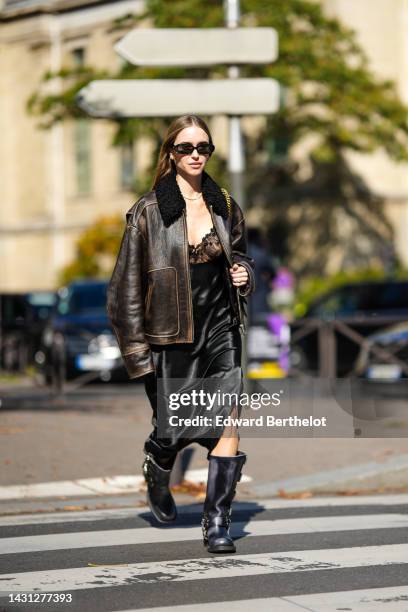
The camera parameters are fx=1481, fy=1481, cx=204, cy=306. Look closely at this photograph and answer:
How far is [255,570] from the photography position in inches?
258

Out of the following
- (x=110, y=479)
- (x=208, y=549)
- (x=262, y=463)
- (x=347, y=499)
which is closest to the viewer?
(x=208, y=549)

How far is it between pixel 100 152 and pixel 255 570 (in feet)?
148

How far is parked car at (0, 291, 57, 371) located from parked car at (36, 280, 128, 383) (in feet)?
3.71

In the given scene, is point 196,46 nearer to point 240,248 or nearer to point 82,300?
point 240,248

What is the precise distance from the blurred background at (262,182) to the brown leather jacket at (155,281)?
1002 centimetres

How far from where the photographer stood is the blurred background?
20094 millimetres

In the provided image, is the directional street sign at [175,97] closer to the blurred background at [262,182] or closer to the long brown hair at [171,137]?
the long brown hair at [171,137]

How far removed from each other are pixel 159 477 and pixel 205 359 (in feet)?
2.20

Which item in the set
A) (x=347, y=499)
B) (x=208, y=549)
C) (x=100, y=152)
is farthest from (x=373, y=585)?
(x=100, y=152)

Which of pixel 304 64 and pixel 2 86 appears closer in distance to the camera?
pixel 304 64

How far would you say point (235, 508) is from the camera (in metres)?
8.82

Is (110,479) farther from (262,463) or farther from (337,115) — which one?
(337,115)

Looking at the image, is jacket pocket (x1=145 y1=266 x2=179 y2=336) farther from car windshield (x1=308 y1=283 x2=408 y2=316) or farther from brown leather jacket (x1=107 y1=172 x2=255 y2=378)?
car windshield (x1=308 y1=283 x2=408 y2=316)

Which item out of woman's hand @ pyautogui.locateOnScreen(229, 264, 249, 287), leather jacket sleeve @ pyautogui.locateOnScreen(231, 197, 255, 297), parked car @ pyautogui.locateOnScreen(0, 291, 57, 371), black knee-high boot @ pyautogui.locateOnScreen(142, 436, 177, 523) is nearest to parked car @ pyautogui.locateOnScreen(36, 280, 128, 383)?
parked car @ pyautogui.locateOnScreen(0, 291, 57, 371)
